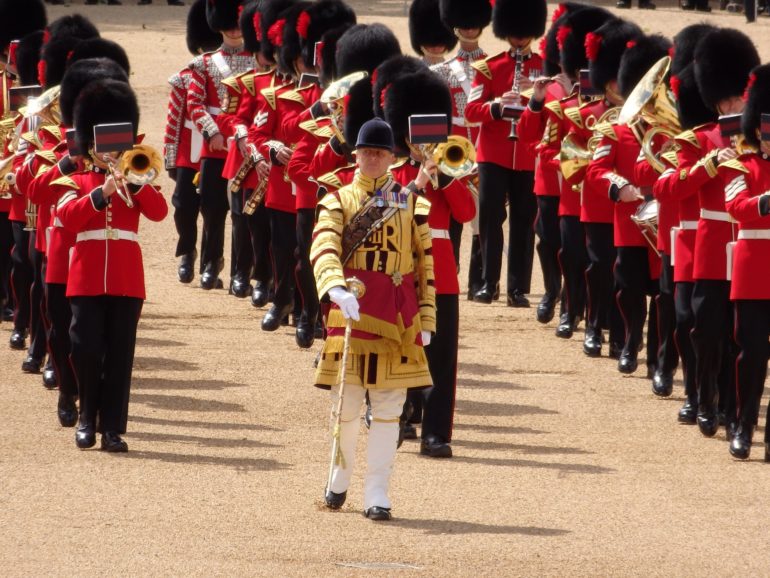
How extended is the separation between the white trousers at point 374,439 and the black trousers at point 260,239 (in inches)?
183

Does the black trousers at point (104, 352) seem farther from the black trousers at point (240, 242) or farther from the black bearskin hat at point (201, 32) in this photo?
the black bearskin hat at point (201, 32)

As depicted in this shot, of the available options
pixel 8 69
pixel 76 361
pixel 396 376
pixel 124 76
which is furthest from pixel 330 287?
pixel 8 69

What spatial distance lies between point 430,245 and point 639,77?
10.3 feet

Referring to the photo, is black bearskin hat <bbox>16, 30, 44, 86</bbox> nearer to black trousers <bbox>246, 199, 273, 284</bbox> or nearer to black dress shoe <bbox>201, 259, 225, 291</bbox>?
black trousers <bbox>246, 199, 273, 284</bbox>

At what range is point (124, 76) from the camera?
367 inches

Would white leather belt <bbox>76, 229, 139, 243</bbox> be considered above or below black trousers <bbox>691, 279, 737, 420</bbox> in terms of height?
above

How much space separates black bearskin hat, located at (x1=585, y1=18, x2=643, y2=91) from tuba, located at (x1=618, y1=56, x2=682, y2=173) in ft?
3.54

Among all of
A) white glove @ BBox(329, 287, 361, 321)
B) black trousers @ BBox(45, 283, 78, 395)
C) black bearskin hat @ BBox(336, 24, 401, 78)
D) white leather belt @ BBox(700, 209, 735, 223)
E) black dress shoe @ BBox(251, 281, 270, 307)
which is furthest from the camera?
black dress shoe @ BBox(251, 281, 270, 307)

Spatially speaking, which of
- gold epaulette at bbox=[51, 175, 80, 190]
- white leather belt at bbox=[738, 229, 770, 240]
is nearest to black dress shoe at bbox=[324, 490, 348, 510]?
gold epaulette at bbox=[51, 175, 80, 190]

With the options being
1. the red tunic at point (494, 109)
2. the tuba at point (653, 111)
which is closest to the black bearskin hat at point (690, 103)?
the tuba at point (653, 111)

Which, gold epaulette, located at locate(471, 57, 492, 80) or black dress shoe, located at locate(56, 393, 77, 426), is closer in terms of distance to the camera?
black dress shoe, located at locate(56, 393, 77, 426)

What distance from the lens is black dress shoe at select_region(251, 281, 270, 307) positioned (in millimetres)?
12609

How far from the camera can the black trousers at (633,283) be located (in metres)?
10.5

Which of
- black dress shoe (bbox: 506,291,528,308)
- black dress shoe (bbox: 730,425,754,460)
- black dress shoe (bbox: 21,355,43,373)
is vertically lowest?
black dress shoe (bbox: 506,291,528,308)
